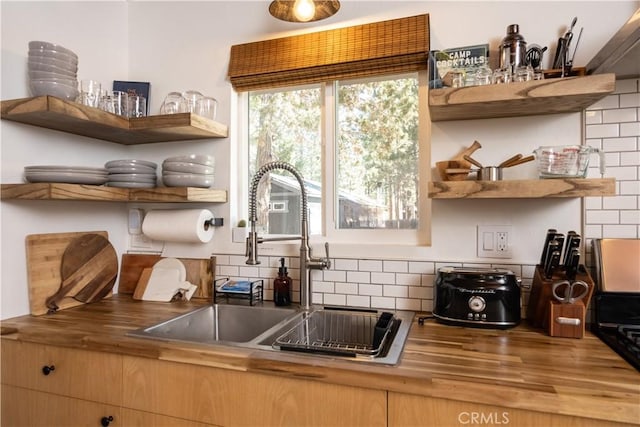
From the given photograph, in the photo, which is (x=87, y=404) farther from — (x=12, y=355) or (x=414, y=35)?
(x=414, y=35)

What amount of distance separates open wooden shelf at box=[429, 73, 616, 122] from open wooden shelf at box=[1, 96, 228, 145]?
3.26ft

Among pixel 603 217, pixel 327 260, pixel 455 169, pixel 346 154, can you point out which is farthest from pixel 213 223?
pixel 603 217

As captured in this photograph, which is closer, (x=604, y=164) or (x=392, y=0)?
(x=604, y=164)

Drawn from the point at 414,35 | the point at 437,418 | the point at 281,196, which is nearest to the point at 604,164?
the point at 414,35

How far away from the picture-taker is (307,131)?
1.85 m

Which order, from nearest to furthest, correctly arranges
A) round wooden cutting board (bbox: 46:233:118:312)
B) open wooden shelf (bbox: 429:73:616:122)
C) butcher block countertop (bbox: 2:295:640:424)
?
1. butcher block countertop (bbox: 2:295:640:424)
2. open wooden shelf (bbox: 429:73:616:122)
3. round wooden cutting board (bbox: 46:233:118:312)

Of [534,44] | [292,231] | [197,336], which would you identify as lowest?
[197,336]

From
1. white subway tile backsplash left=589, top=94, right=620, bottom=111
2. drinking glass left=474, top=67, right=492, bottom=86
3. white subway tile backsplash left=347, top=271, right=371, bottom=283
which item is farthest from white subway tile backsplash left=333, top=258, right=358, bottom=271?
white subway tile backsplash left=589, top=94, right=620, bottom=111

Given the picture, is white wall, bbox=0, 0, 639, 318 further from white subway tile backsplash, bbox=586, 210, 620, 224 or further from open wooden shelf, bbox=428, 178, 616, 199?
open wooden shelf, bbox=428, 178, 616, 199

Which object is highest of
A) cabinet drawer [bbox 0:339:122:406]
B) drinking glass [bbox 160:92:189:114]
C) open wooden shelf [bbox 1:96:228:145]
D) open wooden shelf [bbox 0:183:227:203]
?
drinking glass [bbox 160:92:189:114]

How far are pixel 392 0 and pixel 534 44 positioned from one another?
592 mm

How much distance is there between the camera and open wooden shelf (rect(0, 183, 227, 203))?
4.59 feet

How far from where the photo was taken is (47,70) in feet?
4.71

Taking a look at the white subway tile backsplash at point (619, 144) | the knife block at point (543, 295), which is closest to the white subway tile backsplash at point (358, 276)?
the knife block at point (543, 295)
